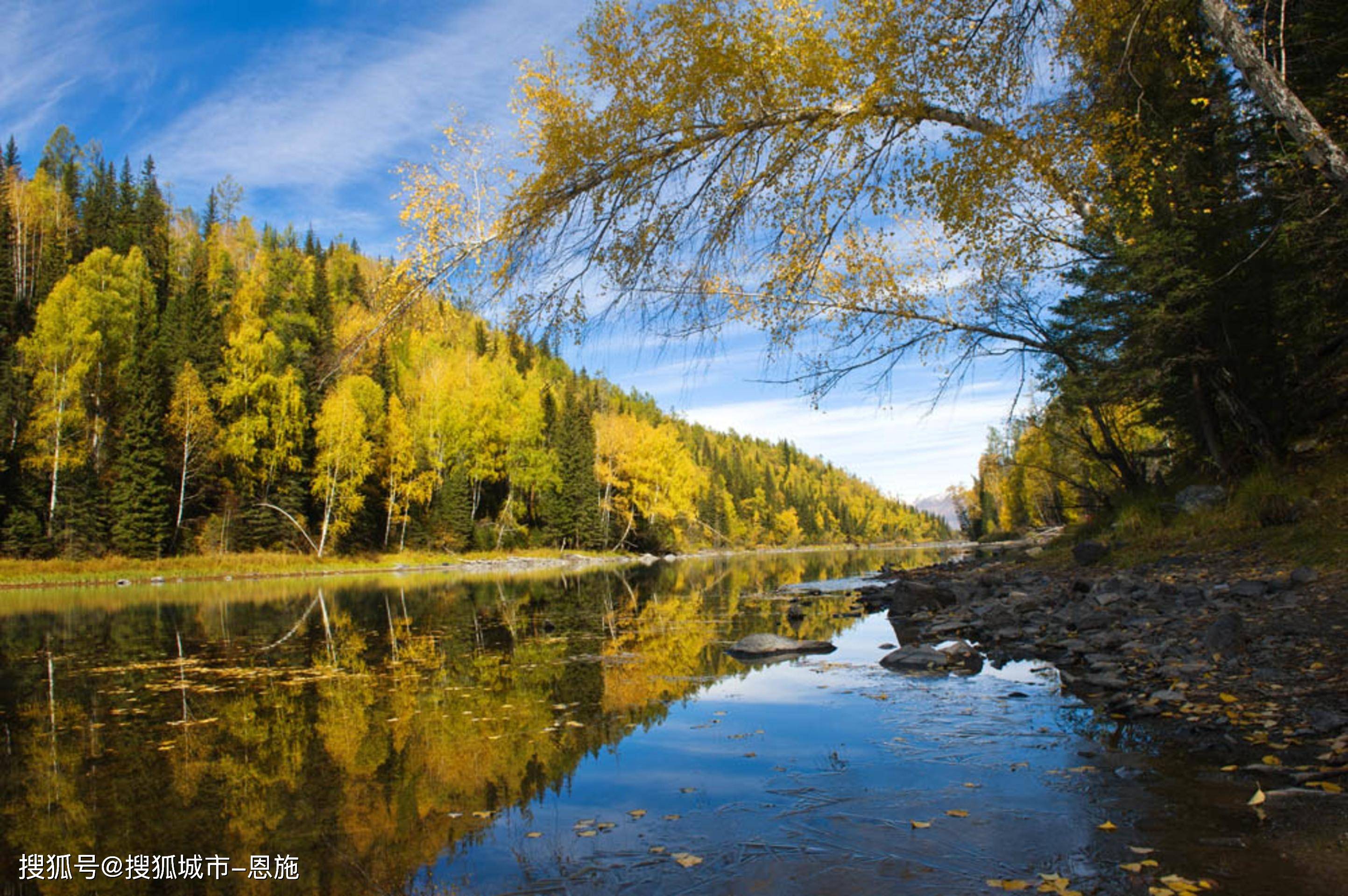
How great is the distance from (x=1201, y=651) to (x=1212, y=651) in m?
0.13

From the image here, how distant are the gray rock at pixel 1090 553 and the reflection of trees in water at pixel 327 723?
550cm

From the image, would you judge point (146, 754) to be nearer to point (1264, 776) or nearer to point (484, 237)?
point (484, 237)

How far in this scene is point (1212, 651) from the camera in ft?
20.0

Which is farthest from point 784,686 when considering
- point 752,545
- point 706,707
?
point 752,545

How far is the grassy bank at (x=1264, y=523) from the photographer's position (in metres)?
8.68

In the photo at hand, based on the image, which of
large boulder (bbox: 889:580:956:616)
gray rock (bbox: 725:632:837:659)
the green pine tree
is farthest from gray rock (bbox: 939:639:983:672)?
the green pine tree

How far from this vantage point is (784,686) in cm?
729

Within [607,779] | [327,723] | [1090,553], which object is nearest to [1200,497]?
[1090,553]

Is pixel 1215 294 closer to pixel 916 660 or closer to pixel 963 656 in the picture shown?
pixel 963 656

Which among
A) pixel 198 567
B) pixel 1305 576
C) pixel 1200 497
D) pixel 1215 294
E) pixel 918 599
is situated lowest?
pixel 918 599

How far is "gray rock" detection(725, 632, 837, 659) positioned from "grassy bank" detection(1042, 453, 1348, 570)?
5552 mm

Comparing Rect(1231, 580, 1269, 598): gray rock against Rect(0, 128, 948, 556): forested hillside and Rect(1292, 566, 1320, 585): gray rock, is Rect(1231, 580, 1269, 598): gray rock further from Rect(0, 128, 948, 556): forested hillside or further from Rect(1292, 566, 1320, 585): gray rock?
Rect(0, 128, 948, 556): forested hillside

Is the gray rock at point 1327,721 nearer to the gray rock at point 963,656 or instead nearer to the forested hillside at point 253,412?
the gray rock at point 963,656

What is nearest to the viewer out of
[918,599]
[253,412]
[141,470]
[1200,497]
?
[1200,497]
